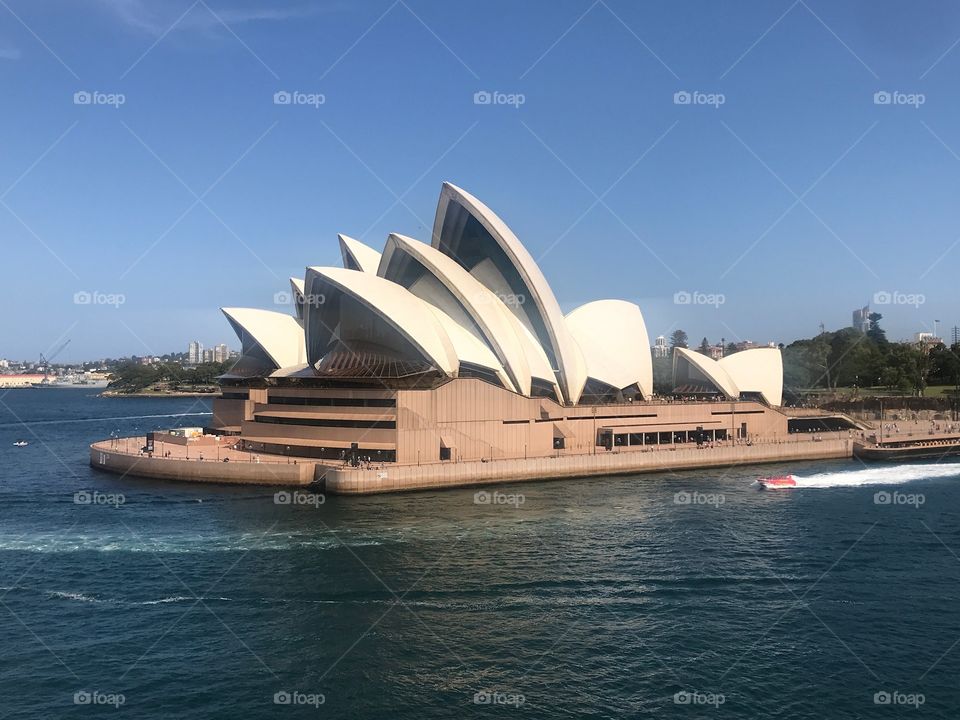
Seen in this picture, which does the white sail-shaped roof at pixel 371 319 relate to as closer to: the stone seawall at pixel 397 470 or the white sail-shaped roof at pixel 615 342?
the stone seawall at pixel 397 470

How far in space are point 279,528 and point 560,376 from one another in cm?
2657

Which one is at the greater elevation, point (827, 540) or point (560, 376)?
point (560, 376)

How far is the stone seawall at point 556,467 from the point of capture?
4119cm

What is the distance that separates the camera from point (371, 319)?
4944cm

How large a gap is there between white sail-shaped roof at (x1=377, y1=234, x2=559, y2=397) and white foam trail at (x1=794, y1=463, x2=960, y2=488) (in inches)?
716

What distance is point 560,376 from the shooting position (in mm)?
53781

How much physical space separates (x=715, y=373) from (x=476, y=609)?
49.3 meters

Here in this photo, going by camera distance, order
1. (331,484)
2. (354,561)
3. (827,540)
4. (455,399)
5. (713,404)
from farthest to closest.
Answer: (713,404) → (455,399) → (331,484) → (827,540) → (354,561)

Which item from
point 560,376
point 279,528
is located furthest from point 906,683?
point 560,376

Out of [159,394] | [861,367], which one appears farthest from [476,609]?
[159,394]

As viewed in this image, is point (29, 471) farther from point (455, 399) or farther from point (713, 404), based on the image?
point (713, 404)

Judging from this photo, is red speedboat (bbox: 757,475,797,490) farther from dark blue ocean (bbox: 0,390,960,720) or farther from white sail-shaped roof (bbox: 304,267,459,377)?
white sail-shaped roof (bbox: 304,267,459,377)

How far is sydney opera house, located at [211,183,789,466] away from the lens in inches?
1806

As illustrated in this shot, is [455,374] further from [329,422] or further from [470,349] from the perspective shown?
[329,422]
